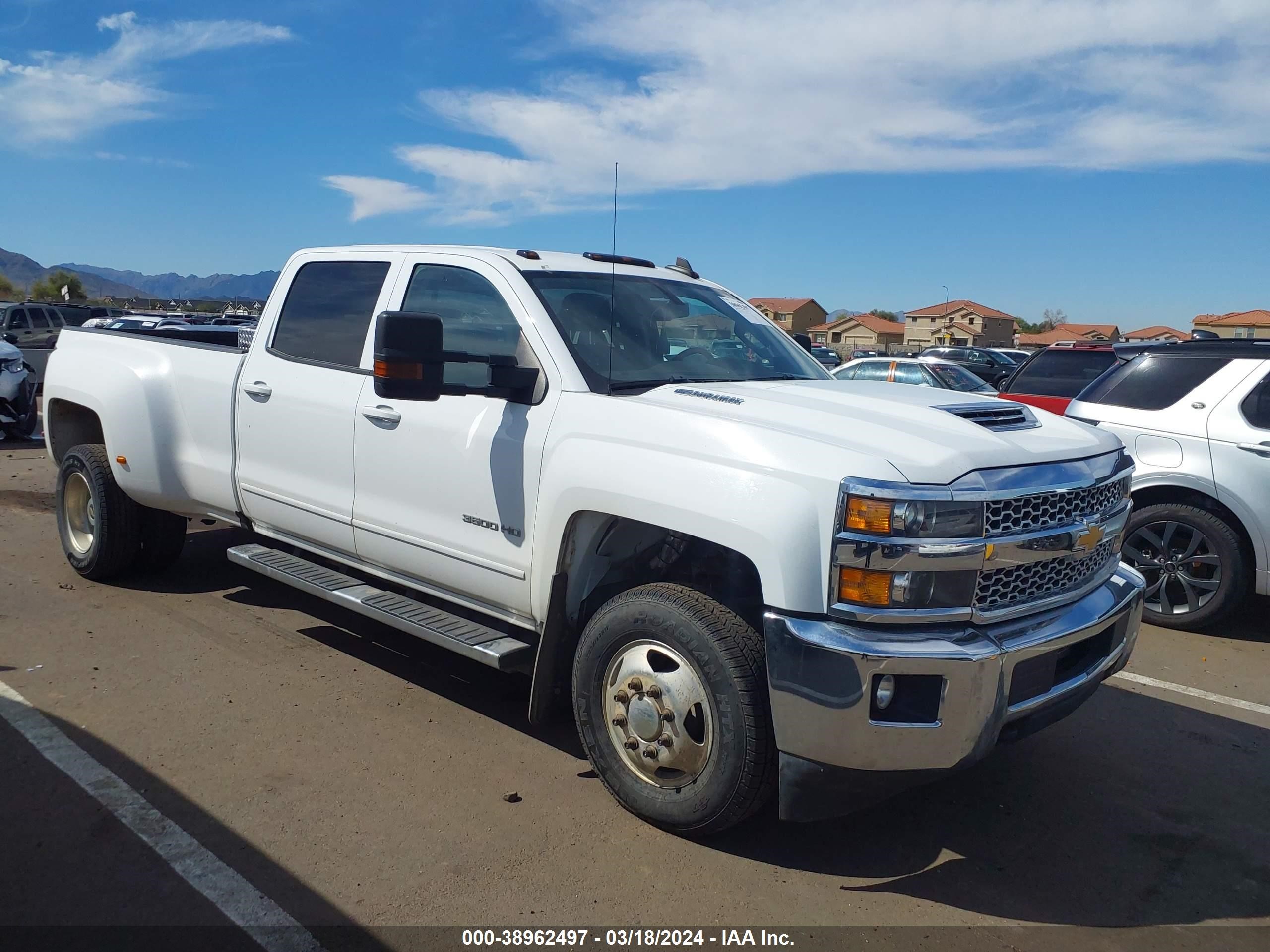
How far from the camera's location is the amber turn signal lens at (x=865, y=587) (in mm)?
2932

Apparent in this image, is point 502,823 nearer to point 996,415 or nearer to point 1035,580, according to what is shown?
point 1035,580

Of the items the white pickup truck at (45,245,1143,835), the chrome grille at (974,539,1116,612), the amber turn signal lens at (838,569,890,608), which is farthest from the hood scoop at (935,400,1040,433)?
the amber turn signal lens at (838,569,890,608)

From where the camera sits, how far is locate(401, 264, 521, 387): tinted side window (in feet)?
13.7

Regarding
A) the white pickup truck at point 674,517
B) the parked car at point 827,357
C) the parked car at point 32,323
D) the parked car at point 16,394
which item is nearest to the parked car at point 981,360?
the parked car at point 827,357

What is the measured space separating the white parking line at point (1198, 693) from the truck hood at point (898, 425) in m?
1.91

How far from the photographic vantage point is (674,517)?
328cm

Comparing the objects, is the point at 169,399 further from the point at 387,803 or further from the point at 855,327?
the point at 855,327

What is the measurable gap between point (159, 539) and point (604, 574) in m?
3.79

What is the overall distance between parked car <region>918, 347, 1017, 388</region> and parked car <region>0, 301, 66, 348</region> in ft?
68.9

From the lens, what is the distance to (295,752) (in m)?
4.04

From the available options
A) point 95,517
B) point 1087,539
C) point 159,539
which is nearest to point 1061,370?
point 1087,539

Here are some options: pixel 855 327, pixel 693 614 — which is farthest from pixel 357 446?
pixel 855 327

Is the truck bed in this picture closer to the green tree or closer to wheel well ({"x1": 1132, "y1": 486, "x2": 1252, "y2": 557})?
wheel well ({"x1": 1132, "y1": 486, "x2": 1252, "y2": 557})

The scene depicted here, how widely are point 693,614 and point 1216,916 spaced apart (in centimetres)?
191
